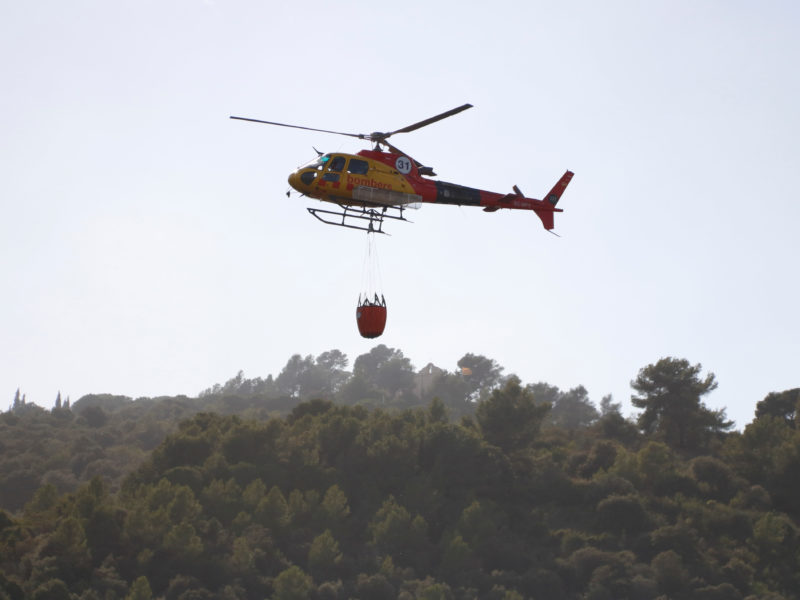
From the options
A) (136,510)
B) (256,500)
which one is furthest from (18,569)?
(256,500)

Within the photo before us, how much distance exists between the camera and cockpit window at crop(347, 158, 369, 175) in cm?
2962

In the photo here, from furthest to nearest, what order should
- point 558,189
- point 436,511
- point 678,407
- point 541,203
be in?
point 678,407 → point 436,511 → point 558,189 → point 541,203

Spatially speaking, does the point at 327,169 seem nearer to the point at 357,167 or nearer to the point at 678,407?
the point at 357,167

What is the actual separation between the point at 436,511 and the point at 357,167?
40.7 m

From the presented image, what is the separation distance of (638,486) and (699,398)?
50.7 feet

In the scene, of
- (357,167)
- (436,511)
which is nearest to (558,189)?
(357,167)

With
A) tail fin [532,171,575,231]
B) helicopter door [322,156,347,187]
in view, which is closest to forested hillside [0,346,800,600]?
tail fin [532,171,575,231]

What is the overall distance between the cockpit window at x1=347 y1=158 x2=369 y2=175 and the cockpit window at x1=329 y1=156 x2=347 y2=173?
0.26 meters

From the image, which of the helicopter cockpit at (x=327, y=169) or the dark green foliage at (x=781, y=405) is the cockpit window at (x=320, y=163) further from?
the dark green foliage at (x=781, y=405)

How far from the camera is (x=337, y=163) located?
2942 centimetres

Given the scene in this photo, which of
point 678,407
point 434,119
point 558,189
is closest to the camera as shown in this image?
point 434,119

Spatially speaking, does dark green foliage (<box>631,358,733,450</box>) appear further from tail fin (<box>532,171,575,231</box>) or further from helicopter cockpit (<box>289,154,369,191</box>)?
helicopter cockpit (<box>289,154,369,191</box>)

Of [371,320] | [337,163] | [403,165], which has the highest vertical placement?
[403,165]

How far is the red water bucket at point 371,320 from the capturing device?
29.7 meters
